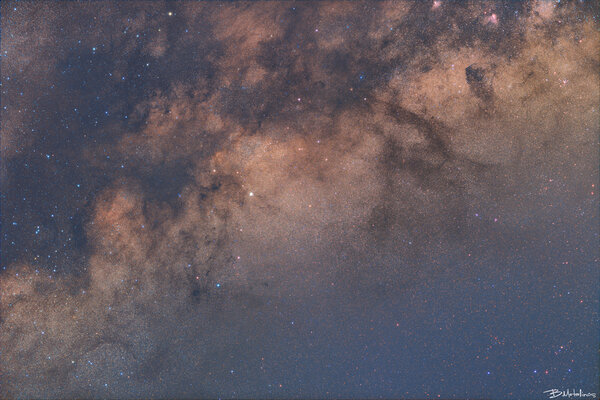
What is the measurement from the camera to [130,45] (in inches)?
184

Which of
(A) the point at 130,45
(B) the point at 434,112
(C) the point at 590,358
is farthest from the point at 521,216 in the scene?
(A) the point at 130,45

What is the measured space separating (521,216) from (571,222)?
66 cm

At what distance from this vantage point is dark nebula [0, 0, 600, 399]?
4.35 m

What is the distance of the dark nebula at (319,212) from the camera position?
435 cm

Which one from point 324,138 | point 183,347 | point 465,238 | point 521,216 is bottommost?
point 183,347

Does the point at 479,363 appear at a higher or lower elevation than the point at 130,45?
lower

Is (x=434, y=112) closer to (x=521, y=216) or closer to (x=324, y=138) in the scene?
(x=324, y=138)

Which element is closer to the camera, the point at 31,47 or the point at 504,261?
the point at 504,261

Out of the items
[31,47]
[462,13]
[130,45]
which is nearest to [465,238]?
[462,13]

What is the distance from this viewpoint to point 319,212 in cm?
447
